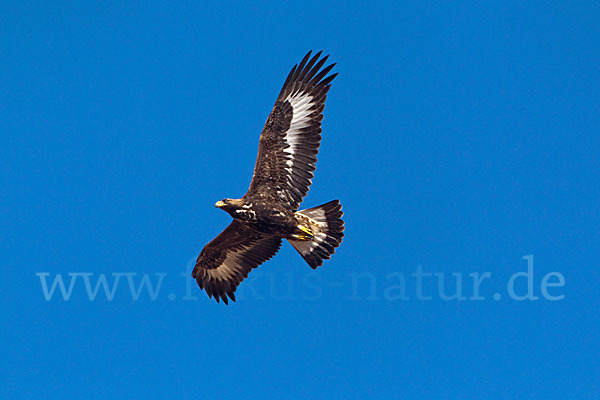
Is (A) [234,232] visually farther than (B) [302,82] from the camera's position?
Yes

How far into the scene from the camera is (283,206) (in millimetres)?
13602

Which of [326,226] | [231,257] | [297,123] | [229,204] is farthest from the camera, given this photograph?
[231,257]

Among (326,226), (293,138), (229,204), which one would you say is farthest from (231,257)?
(293,138)

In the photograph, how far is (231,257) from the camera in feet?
48.9

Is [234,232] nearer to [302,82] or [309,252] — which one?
[309,252]

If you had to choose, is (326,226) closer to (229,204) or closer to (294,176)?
(294,176)

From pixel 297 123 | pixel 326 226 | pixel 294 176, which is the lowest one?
pixel 326 226

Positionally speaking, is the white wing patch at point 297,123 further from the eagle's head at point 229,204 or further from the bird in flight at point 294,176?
the eagle's head at point 229,204

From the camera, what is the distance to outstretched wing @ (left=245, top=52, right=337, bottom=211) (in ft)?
44.0

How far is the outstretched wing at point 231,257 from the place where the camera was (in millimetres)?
14578

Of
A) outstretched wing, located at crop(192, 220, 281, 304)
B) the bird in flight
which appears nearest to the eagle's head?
the bird in flight

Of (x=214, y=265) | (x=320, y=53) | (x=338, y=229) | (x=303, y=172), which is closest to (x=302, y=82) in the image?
(x=320, y=53)

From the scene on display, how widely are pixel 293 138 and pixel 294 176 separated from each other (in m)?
0.61

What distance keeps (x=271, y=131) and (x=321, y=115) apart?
839mm
